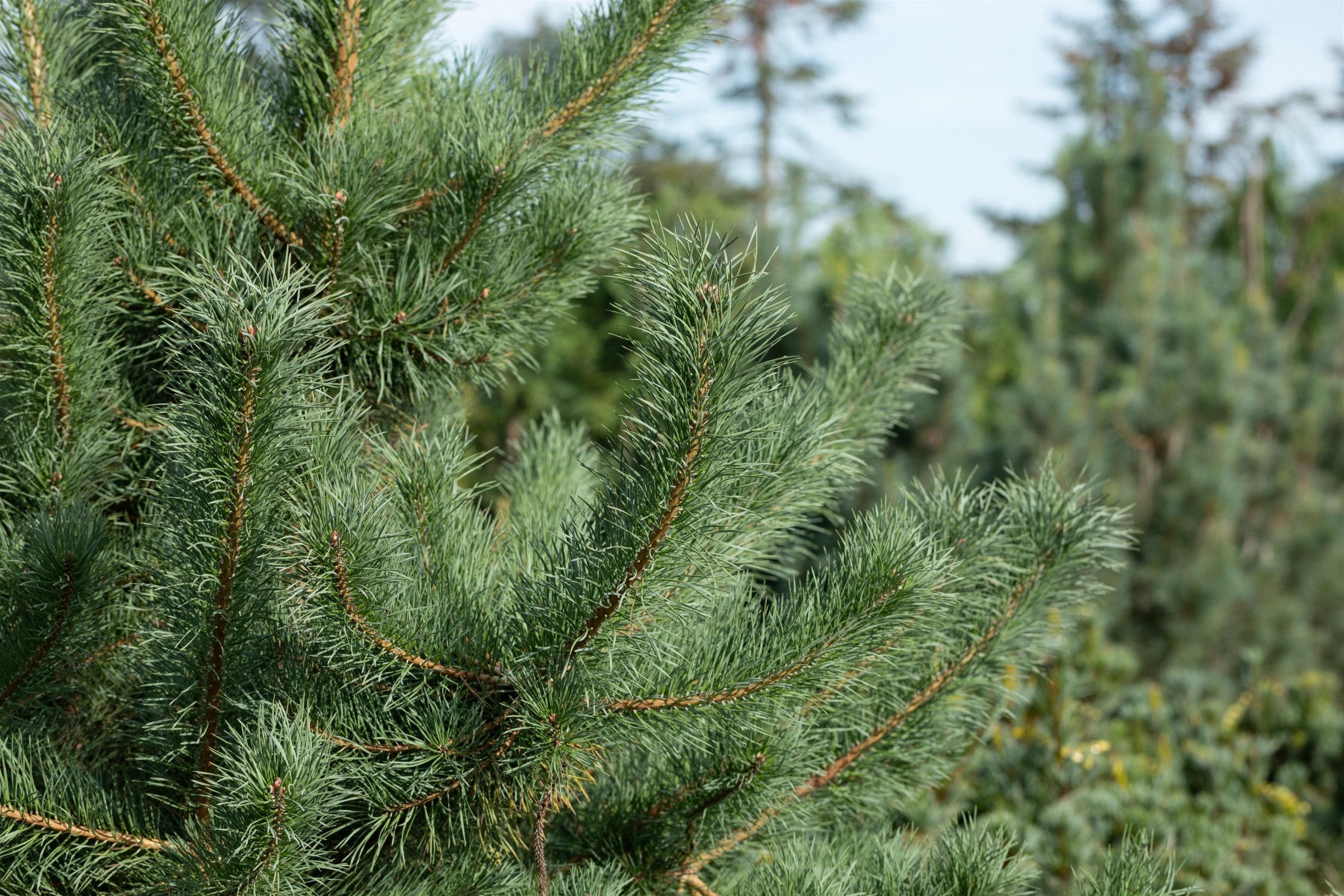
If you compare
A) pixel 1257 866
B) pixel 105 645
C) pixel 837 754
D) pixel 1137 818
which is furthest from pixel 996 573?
pixel 1257 866

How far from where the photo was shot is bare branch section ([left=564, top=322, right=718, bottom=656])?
4.19ft

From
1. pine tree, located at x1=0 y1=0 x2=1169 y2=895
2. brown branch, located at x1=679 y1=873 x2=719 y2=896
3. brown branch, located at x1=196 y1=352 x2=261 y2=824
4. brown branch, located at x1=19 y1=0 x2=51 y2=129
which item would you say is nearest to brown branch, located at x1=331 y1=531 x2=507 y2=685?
pine tree, located at x1=0 y1=0 x2=1169 y2=895

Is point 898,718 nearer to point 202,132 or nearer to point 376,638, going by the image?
point 376,638

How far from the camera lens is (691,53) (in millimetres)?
1975

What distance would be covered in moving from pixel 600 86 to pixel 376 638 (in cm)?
104

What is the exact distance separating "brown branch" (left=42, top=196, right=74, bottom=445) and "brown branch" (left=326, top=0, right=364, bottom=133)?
53cm

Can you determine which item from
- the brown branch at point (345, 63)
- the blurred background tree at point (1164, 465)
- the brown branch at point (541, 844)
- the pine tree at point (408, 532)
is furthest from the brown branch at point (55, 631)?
the blurred background tree at point (1164, 465)

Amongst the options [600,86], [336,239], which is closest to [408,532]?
[336,239]

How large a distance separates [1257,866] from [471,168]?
3.75m

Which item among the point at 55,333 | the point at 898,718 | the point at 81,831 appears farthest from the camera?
the point at 898,718

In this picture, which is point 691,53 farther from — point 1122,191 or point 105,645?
point 1122,191

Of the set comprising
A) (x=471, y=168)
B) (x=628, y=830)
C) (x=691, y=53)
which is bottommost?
(x=628, y=830)

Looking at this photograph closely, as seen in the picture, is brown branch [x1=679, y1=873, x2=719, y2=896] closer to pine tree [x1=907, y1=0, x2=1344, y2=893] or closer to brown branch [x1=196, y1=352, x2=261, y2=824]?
brown branch [x1=196, y1=352, x2=261, y2=824]

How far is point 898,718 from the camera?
1.91m
